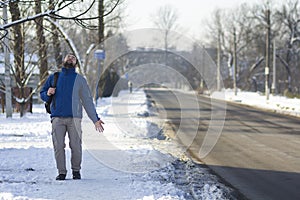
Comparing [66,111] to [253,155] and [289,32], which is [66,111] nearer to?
[253,155]

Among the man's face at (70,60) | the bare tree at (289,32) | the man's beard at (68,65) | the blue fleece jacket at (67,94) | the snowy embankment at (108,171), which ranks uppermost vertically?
the bare tree at (289,32)

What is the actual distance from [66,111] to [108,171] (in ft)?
5.12

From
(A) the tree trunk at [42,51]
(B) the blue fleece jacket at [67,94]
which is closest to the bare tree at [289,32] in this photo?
(A) the tree trunk at [42,51]

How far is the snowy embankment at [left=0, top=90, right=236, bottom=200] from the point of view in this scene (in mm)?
6627

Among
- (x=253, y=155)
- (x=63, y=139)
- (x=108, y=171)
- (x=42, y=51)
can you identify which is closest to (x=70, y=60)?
(x=63, y=139)

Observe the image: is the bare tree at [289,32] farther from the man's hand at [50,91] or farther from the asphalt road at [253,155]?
the man's hand at [50,91]

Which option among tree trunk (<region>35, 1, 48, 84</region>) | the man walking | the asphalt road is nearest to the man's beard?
the man walking

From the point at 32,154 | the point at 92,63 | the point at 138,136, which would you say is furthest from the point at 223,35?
the point at 32,154

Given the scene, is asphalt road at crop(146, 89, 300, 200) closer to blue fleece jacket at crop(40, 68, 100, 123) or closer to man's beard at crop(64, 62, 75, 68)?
blue fleece jacket at crop(40, 68, 100, 123)

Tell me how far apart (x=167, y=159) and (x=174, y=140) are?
3930 mm

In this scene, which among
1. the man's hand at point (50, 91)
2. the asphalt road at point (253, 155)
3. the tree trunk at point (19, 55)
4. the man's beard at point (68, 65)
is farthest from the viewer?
the tree trunk at point (19, 55)

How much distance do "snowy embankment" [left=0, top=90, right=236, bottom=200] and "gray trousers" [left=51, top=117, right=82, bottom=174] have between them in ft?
0.88

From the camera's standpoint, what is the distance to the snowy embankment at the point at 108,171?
663cm

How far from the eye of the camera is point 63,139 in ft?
24.1
